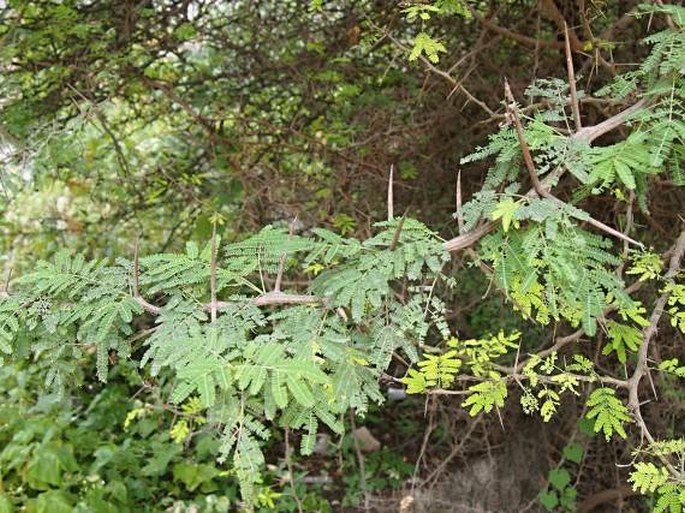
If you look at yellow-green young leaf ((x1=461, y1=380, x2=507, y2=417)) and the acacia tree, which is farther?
yellow-green young leaf ((x1=461, y1=380, x2=507, y2=417))

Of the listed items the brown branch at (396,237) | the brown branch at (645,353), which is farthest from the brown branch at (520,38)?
the brown branch at (396,237)

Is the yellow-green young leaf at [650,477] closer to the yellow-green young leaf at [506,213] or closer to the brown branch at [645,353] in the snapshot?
the brown branch at [645,353]

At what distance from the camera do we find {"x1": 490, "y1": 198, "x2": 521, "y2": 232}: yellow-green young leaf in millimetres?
1549

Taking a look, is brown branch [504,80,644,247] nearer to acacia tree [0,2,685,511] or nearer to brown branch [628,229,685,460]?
acacia tree [0,2,685,511]

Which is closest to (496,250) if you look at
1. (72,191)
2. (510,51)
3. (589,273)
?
(589,273)

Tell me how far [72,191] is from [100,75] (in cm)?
158

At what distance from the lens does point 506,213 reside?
5.12 ft

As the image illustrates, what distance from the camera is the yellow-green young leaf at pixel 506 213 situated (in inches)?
61.0

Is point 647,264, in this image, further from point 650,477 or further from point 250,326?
point 250,326

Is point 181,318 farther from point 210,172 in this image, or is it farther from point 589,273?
point 210,172

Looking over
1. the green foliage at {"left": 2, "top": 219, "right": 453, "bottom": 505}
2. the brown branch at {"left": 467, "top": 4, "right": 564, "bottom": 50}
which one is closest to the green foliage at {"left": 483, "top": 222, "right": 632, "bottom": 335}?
the green foliage at {"left": 2, "top": 219, "right": 453, "bottom": 505}

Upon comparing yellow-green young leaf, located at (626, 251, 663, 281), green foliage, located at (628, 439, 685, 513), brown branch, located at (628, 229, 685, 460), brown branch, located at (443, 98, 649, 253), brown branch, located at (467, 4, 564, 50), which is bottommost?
green foliage, located at (628, 439, 685, 513)

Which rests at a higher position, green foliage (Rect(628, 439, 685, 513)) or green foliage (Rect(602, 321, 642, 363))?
green foliage (Rect(602, 321, 642, 363))

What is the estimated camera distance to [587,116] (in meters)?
3.04
